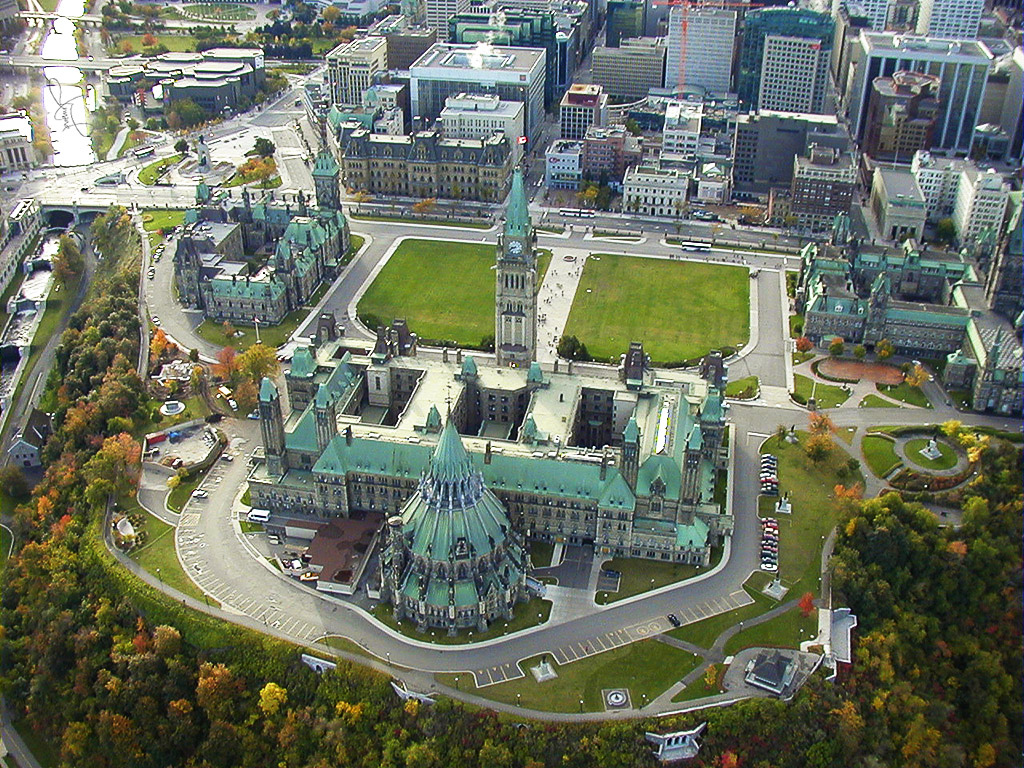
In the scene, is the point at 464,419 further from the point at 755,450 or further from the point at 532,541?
the point at 755,450

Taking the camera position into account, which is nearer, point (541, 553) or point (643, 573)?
point (643, 573)

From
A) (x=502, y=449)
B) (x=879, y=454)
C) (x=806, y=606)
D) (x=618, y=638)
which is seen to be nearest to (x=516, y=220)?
(x=502, y=449)

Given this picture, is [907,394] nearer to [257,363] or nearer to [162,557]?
[257,363]

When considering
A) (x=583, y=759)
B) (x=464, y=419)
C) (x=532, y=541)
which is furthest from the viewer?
(x=464, y=419)

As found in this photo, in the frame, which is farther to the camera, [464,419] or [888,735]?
[464,419]

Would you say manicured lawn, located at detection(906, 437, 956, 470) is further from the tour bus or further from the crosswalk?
the tour bus

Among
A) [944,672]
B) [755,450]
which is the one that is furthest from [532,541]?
[944,672]
